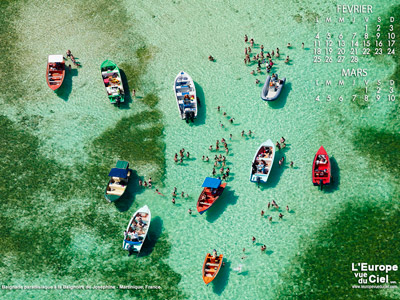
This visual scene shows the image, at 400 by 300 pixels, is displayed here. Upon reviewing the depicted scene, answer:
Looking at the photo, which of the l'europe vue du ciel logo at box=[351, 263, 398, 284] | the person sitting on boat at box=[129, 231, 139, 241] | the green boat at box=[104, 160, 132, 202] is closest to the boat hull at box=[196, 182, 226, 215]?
the person sitting on boat at box=[129, 231, 139, 241]

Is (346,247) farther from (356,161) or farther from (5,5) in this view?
(5,5)

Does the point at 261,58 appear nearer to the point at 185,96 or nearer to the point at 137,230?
the point at 185,96

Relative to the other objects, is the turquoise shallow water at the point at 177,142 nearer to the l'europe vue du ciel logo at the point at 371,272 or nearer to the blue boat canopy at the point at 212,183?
the l'europe vue du ciel logo at the point at 371,272

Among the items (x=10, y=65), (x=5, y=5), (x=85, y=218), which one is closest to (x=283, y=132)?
(x=85, y=218)

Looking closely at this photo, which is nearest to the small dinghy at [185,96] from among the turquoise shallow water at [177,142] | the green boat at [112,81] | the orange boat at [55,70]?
the turquoise shallow water at [177,142]

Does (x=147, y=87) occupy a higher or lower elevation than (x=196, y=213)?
higher

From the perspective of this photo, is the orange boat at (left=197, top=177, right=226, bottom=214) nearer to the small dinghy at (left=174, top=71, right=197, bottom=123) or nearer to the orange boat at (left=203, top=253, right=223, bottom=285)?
the orange boat at (left=203, top=253, right=223, bottom=285)
